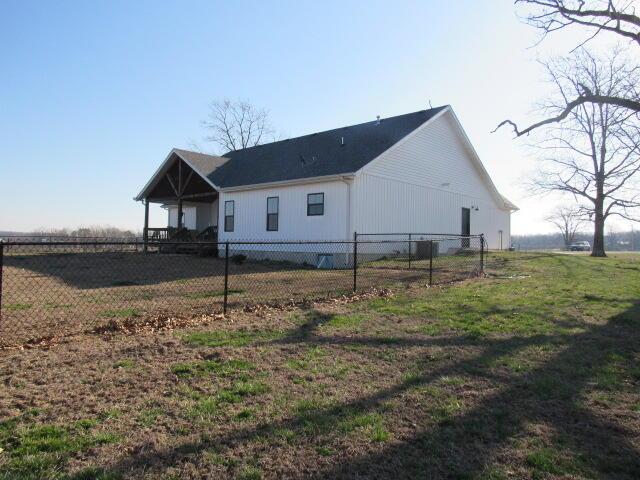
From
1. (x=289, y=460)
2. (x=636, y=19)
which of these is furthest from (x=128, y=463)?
(x=636, y=19)

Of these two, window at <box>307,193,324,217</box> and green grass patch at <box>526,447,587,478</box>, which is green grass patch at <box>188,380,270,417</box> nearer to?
green grass patch at <box>526,447,587,478</box>

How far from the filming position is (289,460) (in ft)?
9.48

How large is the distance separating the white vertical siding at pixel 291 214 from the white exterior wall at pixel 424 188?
0.71 meters

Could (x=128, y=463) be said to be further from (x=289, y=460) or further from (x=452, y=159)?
(x=452, y=159)

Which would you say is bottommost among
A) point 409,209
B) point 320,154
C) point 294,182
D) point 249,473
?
point 249,473

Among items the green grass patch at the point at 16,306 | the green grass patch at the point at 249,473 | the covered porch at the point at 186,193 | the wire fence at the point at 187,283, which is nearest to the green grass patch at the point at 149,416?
the green grass patch at the point at 249,473

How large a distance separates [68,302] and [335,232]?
10.2m

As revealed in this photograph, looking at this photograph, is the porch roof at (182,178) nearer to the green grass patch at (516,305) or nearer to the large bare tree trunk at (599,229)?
the green grass patch at (516,305)

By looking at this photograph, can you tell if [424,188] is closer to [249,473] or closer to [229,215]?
[229,215]

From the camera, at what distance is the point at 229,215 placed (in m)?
21.9

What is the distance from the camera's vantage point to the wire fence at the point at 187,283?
6812 mm

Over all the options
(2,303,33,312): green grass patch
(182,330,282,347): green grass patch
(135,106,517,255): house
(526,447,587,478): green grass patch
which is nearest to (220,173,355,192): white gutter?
(135,106,517,255): house

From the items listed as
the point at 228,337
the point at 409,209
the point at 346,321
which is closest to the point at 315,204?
the point at 409,209

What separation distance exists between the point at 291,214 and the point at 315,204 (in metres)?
1.42
